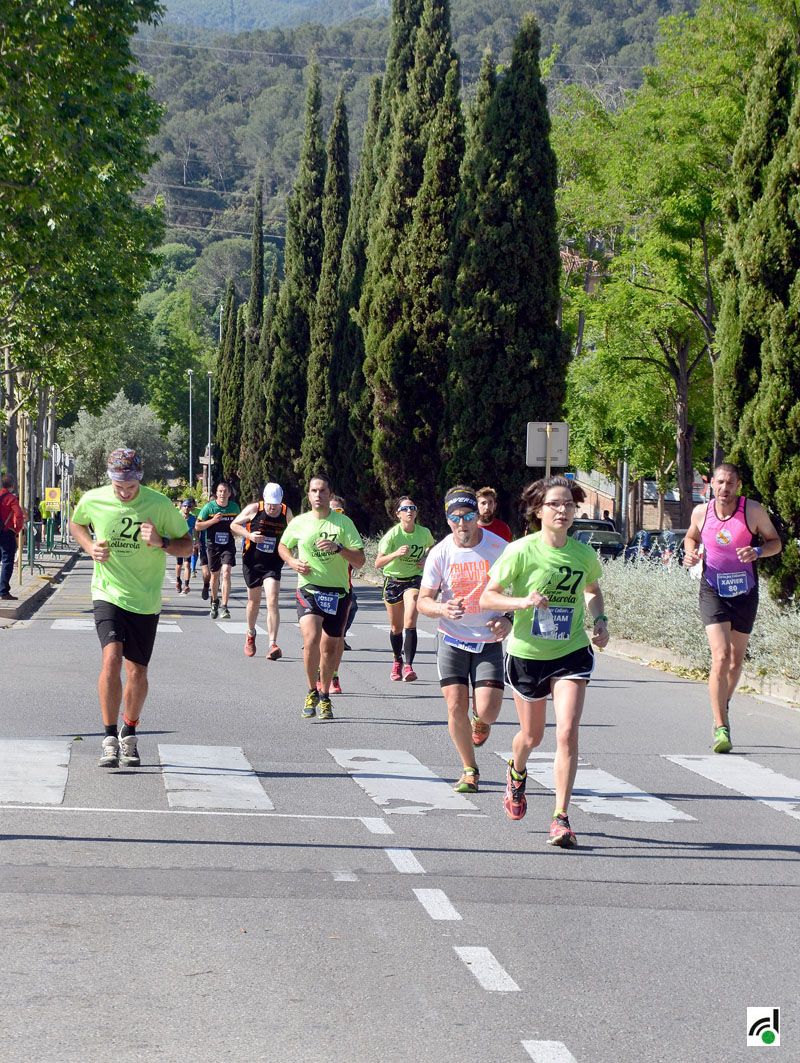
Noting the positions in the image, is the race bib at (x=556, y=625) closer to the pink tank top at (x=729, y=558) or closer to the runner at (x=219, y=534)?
the pink tank top at (x=729, y=558)

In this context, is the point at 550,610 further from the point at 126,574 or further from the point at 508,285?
the point at 508,285

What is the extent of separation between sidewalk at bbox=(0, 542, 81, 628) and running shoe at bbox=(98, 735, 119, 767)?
42.9ft

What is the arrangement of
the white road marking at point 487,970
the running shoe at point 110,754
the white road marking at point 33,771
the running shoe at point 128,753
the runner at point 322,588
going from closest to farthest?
the white road marking at point 487,970, the white road marking at point 33,771, the running shoe at point 110,754, the running shoe at point 128,753, the runner at point 322,588

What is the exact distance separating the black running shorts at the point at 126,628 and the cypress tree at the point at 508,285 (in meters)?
21.9

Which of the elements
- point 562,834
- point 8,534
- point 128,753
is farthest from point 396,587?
point 8,534

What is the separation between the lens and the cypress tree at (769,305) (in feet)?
56.1

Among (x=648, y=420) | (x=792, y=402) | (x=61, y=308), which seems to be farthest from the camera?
(x=648, y=420)

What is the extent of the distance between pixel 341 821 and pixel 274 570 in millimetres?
9782

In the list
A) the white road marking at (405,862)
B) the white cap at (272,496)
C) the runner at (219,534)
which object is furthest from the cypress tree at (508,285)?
the white road marking at (405,862)

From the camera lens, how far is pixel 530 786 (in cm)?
1037

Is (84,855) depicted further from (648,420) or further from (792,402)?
(648,420)

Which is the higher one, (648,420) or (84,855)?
(648,420)

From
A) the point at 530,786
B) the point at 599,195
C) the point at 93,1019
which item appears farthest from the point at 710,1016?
the point at 599,195

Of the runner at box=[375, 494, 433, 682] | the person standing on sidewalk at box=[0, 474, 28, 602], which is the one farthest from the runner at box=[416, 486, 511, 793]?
the person standing on sidewalk at box=[0, 474, 28, 602]
